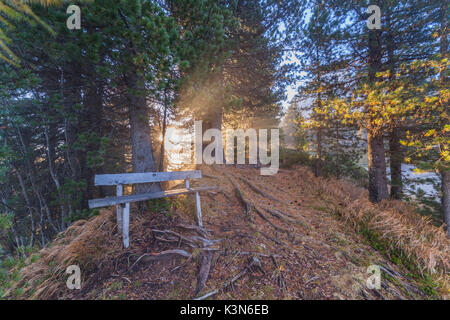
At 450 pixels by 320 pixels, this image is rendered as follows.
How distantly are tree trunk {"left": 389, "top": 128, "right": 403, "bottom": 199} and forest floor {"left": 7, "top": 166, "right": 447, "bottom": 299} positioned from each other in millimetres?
4285

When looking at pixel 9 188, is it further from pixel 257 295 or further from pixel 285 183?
pixel 285 183

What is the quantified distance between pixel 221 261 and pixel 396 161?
25.7 ft

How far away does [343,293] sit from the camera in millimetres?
2107

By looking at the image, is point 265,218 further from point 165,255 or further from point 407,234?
point 407,234

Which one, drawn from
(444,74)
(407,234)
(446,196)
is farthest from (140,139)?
(446,196)

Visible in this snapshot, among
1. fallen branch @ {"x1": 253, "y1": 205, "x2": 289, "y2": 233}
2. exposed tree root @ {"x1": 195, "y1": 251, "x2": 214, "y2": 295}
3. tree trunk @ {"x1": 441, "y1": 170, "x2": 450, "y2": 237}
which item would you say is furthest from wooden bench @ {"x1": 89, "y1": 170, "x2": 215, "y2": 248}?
tree trunk @ {"x1": 441, "y1": 170, "x2": 450, "y2": 237}

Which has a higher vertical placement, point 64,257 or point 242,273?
point 64,257

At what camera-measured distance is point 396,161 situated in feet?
19.8

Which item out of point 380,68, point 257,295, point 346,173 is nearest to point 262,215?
point 257,295

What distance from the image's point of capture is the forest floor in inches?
82.1

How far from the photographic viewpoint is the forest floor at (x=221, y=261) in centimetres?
209

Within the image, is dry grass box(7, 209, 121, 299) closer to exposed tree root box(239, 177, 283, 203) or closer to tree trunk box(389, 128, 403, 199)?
exposed tree root box(239, 177, 283, 203)

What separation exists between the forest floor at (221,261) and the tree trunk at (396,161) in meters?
4.28
